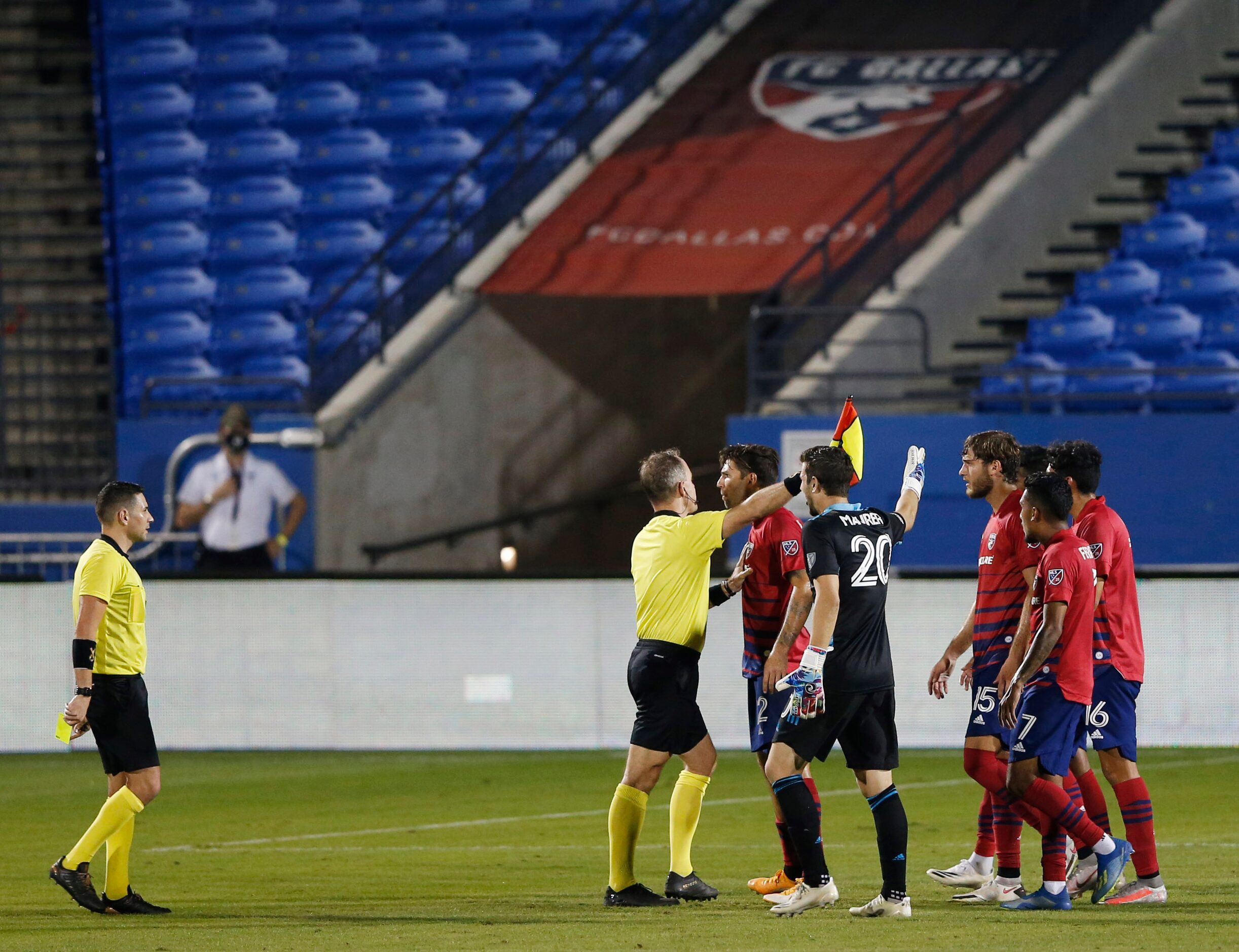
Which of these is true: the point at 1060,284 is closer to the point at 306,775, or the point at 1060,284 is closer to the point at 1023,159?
the point at 1023,159

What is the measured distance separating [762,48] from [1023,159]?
4.11 meters

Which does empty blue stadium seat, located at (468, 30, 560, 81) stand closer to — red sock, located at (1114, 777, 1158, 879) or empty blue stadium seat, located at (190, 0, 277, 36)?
empty blue stadium seat, located at (190, 0, 277, 36)

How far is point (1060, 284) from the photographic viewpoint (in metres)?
20.0

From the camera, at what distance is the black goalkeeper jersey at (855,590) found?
751 centimetres

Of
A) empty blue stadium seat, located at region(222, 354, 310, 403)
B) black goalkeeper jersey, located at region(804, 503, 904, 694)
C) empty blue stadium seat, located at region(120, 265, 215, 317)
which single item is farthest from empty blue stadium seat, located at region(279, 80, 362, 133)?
black goalkeeper jersey, located at region(804, 503, 904, 694)

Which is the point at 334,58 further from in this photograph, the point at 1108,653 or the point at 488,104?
the point at 1108,653

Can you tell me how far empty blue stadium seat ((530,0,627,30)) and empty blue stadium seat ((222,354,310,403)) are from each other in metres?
5.49

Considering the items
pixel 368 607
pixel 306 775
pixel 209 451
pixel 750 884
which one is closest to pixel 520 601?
pixel 368 607

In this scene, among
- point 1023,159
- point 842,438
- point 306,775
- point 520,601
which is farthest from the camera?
point 1023,159

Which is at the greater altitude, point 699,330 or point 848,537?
point 699,330

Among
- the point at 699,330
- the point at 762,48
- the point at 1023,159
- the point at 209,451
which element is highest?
the point at 762,48

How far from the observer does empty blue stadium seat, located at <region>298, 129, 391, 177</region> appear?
72.9 feet

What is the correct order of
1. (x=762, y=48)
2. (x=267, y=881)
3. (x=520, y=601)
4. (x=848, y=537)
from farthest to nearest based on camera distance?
1. (x=762, y=48)
2. (x=520, y=601)
3. (x=267, y=881)
4. (x=848, y=537)

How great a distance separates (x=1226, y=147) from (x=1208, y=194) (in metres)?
0.80
